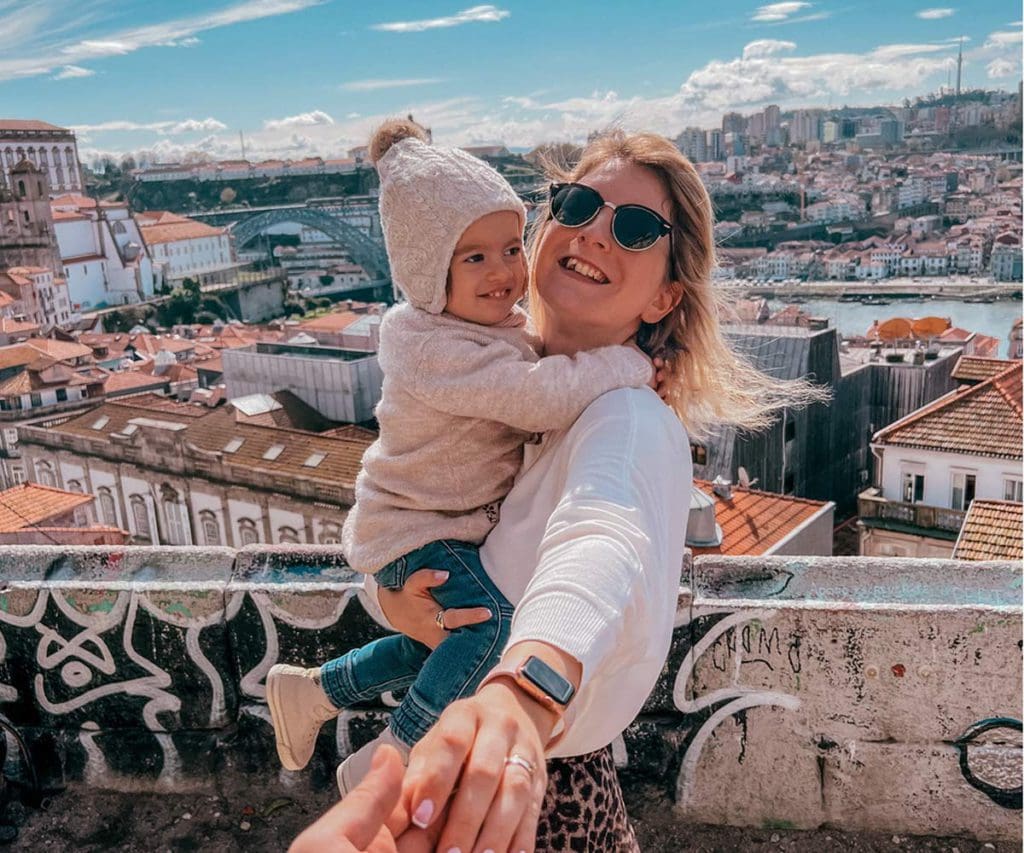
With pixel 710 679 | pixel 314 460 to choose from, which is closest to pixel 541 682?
pixel 710 679

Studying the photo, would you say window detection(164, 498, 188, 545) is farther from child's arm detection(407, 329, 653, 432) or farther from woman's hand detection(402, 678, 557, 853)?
woman's hand detection(402, 678, 557, 853)

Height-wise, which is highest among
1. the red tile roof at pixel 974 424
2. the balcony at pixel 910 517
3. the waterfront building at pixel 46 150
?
the waterfront building at pixel 46 150

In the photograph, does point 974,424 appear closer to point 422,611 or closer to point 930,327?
point 422,611

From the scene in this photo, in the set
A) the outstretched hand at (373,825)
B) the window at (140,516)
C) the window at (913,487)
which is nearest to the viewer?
the outstretched hand at (373,825)

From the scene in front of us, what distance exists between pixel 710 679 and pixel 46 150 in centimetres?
8877

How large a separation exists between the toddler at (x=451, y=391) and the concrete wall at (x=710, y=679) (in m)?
0.95

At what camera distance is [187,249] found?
66.8 metres

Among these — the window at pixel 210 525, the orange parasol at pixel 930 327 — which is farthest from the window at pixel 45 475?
the orange parasol at pixel 930 327

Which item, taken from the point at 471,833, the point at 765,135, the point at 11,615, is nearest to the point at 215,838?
the point at 11,615

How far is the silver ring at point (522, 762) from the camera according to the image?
85 centimetres

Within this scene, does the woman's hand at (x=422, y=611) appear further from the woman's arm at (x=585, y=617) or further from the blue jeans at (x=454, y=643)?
the woman's arm at (x=585, y=617)

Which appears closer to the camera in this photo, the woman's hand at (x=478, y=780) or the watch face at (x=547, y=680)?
the woman's hand at (x=478, y=780)

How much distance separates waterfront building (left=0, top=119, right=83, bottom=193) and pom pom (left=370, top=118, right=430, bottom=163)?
80.4 m

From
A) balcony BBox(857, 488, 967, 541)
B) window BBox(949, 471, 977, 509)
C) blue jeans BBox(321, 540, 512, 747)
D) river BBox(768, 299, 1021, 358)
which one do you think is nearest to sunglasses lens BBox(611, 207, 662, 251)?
blue jeans BBox(321, 540, 512, 747)
